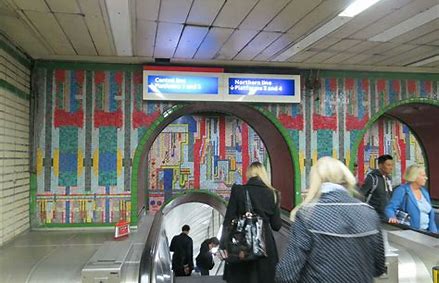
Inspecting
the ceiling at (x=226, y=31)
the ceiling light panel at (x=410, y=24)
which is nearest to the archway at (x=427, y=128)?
the ceiling at (x=226, y=31)

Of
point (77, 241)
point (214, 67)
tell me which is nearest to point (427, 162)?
point (214, 67)

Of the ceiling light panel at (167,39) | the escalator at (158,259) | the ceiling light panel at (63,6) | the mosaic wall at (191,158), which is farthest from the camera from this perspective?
the mosaic wall at (191,158)

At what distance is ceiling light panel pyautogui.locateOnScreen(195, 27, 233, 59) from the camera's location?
3.89 meters

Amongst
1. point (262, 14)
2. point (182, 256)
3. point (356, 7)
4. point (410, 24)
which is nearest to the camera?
point (356, 7)

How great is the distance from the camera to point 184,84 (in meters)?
5.37

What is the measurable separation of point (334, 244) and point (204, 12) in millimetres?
2320

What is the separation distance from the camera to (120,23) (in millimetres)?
3617

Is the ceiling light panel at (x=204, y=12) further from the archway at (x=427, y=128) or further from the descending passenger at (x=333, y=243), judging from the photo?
the archway at (x=427, y=128)

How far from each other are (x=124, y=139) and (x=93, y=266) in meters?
2.70

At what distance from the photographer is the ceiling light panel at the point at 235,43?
3966 millimetres

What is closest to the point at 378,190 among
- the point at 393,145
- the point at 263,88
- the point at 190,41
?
the point at 263,88

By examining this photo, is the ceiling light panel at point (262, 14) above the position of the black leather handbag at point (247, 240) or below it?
above

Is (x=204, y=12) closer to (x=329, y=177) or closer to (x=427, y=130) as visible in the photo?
(x=329, y=177)

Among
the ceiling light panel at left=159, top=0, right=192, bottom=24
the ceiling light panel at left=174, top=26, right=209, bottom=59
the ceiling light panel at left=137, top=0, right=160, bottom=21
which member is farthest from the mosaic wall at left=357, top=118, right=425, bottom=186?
the ceiling light panel at left=137, top=0, right=160, bottom=21
